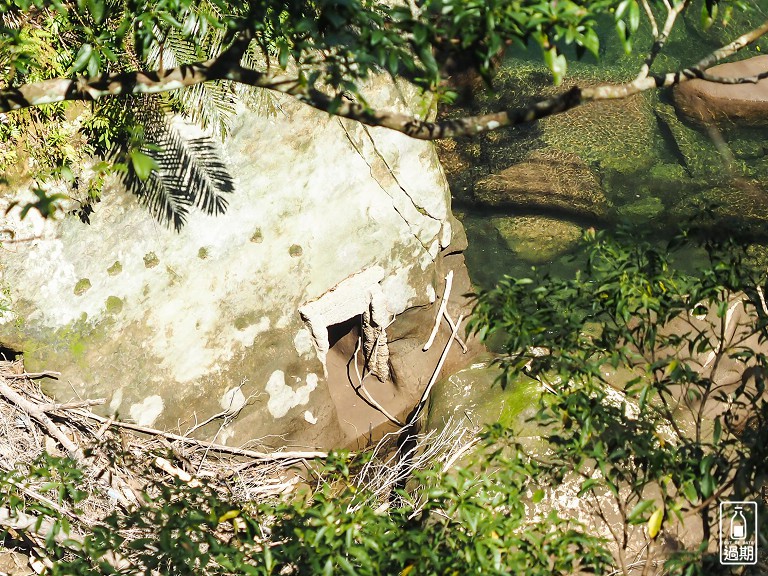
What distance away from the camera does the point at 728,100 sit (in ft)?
31.3

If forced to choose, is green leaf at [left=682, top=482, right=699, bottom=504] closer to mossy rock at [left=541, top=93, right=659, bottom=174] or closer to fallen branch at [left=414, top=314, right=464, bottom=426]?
fallen branch at [left=414, top=314, right=464, bottom=426]

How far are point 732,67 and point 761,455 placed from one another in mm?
7986

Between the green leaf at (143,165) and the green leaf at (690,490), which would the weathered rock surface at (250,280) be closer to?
the green leaf at (143,165)

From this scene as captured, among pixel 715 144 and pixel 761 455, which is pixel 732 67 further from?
pixel 761 455

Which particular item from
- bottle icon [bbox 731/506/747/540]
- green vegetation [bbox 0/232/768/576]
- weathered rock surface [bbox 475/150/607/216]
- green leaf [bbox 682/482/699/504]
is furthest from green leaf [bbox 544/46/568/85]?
weathered rock surface [bbox 475/150/607/216]

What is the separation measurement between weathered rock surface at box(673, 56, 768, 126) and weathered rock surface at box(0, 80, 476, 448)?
14.1 feet

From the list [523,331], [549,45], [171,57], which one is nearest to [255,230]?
[171,57]

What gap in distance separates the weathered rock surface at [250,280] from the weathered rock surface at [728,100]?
14.1 ft

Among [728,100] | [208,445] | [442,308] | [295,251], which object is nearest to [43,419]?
[208,445]

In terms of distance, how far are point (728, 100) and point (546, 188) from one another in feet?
8.40

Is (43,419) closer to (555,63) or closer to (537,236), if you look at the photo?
(555,63)

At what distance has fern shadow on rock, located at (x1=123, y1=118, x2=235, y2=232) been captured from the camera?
593 cm

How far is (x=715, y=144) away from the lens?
31.3 ft

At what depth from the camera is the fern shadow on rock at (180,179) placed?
593cm
